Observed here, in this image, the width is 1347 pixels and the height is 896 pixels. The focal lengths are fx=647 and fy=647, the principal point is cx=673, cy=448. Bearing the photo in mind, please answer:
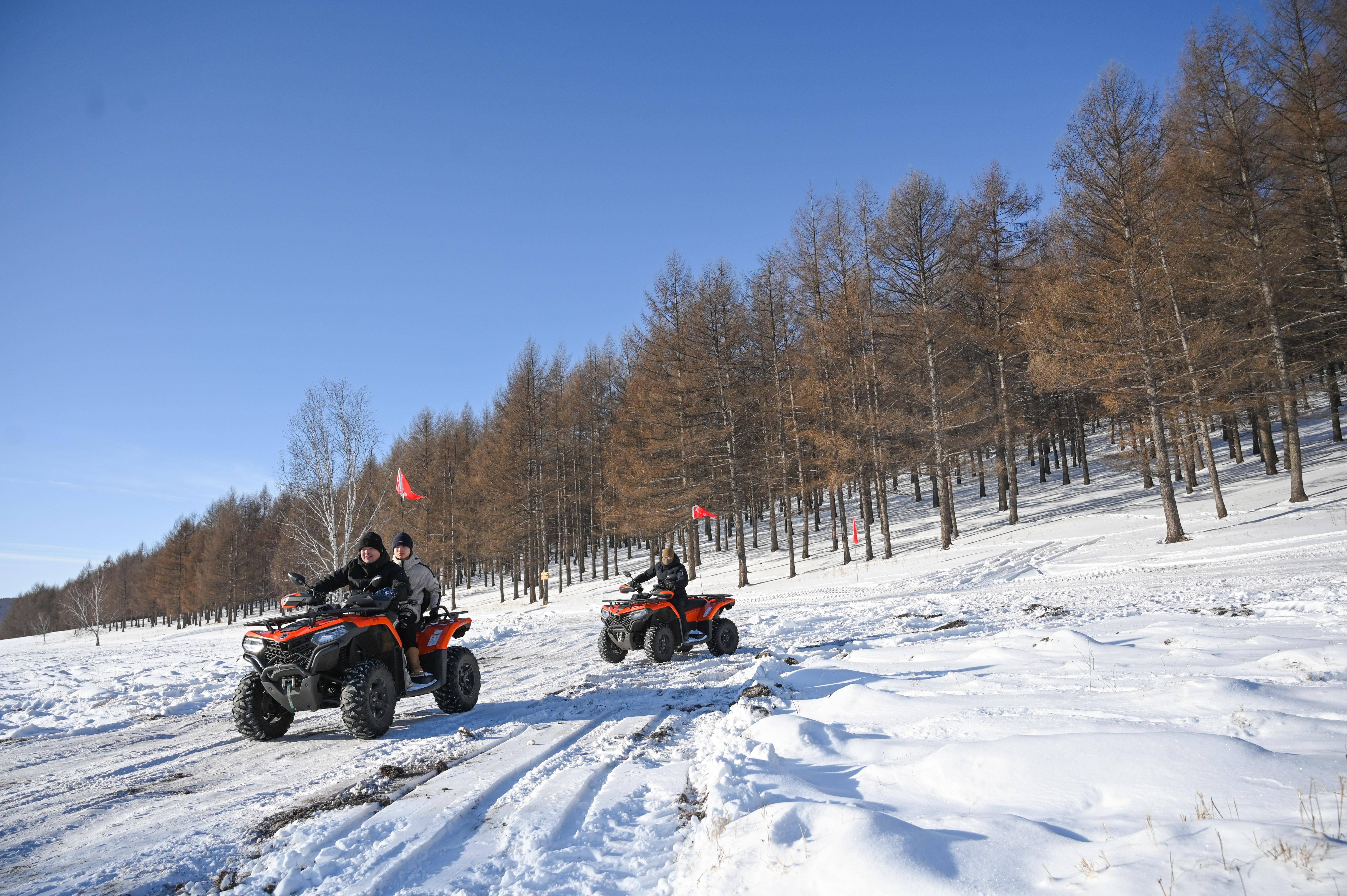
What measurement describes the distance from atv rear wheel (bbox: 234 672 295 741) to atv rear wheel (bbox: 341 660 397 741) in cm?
66

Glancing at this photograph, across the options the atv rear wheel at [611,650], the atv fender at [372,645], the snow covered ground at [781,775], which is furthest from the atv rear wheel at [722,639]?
the atv fender at [372,645]

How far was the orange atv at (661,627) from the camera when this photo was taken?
31.8 ft

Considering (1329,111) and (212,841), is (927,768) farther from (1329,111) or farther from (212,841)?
(1329,111)

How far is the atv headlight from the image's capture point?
5.71m

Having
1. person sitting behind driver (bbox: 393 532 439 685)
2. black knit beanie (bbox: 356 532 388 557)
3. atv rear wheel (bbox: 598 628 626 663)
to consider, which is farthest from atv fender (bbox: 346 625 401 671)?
atv rear wheel (bbox: 598 628 626 663)

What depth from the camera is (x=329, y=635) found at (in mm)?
5754

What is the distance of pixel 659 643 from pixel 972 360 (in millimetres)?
24091

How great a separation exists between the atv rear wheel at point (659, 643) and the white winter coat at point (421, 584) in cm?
329

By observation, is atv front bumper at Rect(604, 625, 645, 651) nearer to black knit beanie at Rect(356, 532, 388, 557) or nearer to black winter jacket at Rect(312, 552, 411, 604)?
black winter jacket at Rect(312, 552, 411, 604)

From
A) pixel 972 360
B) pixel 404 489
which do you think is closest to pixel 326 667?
pixel 404 489

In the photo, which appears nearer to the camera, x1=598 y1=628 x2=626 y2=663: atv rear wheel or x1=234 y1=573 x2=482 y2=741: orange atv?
x1=234 y1=573 x2=482 y2=741: orange atv

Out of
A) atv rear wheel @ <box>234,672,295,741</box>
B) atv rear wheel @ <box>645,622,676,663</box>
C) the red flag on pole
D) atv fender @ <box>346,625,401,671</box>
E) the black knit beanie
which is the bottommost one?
atv rear wheel @ <box>645,622,676,663</box>

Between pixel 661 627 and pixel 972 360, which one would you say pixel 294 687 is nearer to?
pixel 661 627

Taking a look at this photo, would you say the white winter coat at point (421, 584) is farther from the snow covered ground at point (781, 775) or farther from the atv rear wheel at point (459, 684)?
the snow covered ground at point (781, 775)
